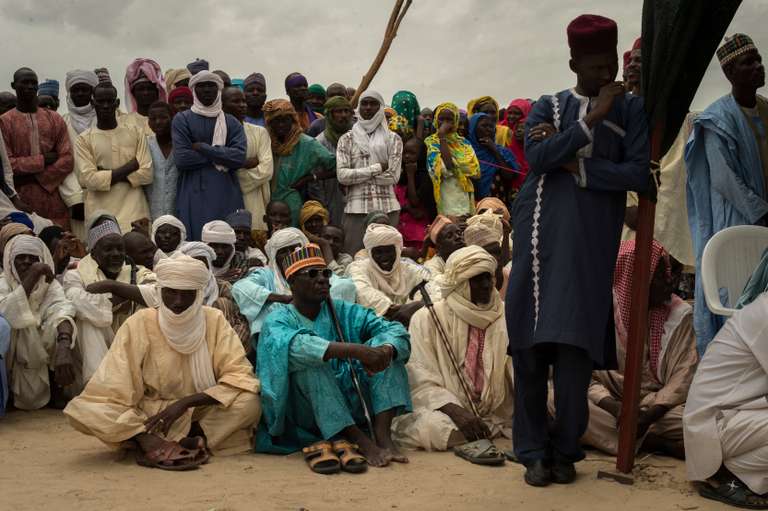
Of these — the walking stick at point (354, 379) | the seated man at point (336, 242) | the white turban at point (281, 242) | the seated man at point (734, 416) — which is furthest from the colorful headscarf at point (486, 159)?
the seated man at point (734, 416)

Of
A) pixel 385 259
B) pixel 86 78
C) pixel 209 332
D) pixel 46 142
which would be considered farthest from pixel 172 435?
pixel 86 78

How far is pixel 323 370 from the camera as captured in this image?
602 centimetres

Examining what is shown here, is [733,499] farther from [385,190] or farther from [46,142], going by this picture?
[46,142]

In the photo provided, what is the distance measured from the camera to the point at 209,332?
6242 mm

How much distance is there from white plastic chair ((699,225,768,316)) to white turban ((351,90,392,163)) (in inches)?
184

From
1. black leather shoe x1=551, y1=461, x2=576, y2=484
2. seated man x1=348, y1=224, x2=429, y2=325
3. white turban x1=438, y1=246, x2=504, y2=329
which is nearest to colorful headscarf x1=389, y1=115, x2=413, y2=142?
seated man x1=348, y1=224, x2=429, y2=325

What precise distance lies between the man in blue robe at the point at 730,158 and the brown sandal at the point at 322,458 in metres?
2.38

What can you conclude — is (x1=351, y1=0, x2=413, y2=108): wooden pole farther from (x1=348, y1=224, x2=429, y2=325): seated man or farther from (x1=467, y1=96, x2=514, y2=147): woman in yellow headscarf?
(x1=348, y1=224, x2=429, y2=325): seated man

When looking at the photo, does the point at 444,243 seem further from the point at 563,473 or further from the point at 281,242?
the point at 563,473

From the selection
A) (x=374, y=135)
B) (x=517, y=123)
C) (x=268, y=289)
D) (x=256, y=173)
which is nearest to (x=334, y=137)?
(x=374, y=135)

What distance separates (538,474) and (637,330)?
946mm

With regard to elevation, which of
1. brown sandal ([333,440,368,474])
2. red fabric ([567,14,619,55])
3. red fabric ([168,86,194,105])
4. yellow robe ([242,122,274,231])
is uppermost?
red fabric ([168,86,194,105])

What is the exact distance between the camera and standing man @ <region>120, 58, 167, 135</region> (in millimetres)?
9534

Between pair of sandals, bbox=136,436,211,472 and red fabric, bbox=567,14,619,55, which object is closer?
red fabric, bbox=567,14,619,55
